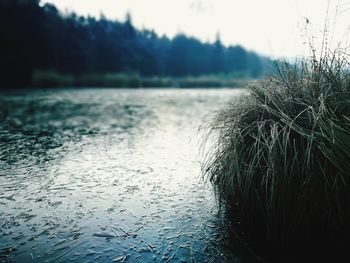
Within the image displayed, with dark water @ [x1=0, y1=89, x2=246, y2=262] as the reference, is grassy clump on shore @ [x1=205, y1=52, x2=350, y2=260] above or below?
above

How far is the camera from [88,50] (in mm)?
45844

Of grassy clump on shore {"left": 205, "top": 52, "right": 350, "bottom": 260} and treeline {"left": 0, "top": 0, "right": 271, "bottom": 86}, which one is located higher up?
treeline {"left": 0, "top": 0, "right": 271, "bottom": 86}

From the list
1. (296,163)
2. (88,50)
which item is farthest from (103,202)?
(88,50)

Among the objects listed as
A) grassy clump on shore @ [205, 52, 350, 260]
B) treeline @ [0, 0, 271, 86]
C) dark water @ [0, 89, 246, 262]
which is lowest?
dark water @ [0, 89, 246, 262]

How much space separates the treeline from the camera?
94.8ft

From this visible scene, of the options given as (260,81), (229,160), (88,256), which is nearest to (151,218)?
(88,256)

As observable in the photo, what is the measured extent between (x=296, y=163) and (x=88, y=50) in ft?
156

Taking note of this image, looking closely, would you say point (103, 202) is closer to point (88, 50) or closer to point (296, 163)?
point (296, 163)

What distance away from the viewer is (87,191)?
353 centimetres

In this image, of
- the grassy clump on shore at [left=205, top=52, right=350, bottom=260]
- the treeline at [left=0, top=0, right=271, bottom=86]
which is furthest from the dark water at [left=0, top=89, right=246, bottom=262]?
the treeline at [left=0, top=0, right=271, bottom=86]

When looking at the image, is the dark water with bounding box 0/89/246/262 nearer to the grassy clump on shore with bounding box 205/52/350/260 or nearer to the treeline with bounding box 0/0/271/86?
the grassy clump on shore with bounding box 205/52/350/260

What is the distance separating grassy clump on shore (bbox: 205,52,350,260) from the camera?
7.82 ft

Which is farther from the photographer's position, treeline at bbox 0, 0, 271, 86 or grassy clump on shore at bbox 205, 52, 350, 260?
treeline at bbox 0, 0, 271, 86

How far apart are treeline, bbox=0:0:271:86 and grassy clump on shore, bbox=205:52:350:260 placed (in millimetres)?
1551
